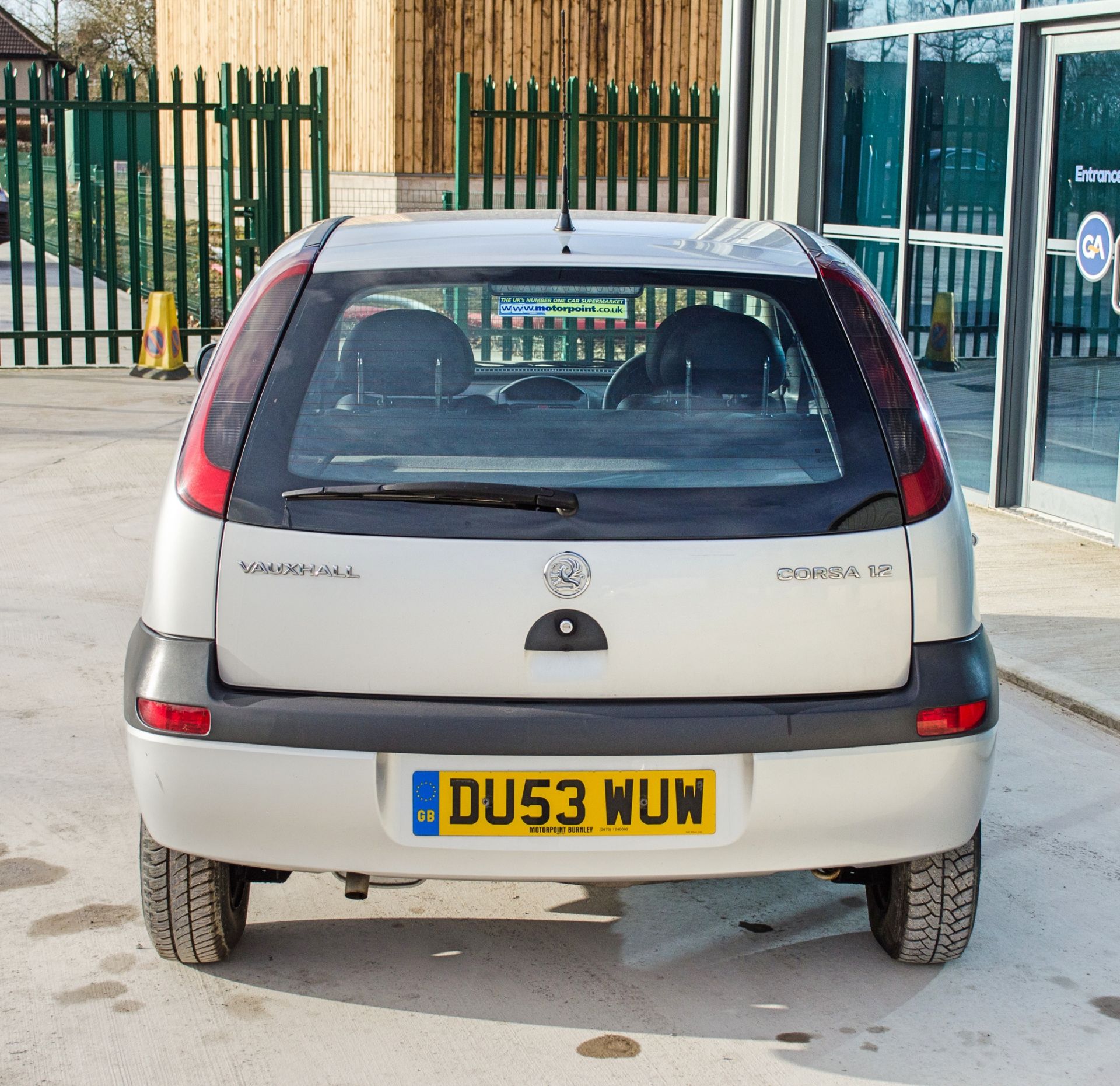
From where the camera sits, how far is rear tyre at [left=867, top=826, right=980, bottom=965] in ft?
11.0

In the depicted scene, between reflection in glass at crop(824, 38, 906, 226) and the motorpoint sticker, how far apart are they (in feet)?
23.7

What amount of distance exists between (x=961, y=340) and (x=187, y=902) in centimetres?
713

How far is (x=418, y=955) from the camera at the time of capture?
361 cm

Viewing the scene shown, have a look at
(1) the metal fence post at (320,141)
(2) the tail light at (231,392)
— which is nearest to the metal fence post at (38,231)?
(1) the metal fence post at (320,141)

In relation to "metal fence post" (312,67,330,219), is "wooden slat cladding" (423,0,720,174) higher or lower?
higher

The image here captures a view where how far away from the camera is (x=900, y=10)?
1009 cm

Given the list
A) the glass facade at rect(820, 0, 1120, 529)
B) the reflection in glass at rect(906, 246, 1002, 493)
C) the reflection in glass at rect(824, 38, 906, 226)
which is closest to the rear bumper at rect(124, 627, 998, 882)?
the glass facade at rect(820, 0, 1120, 529)

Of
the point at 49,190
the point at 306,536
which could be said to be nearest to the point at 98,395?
the point at 306,536

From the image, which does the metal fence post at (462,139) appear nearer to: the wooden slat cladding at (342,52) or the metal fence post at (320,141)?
the metal fence post at (320,141)

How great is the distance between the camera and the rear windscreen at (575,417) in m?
3.03

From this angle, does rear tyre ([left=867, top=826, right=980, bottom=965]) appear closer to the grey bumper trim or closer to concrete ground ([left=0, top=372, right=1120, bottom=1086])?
concrete ground ([left=0, top=372, right=1120, bottom=1086])

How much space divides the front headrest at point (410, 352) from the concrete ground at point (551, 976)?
4.29ft

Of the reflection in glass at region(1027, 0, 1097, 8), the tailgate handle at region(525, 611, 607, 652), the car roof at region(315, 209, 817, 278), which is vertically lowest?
the tailgate handle at region(525, 611, 607, 652)

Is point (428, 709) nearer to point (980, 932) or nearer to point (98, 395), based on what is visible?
point (980, 932)
